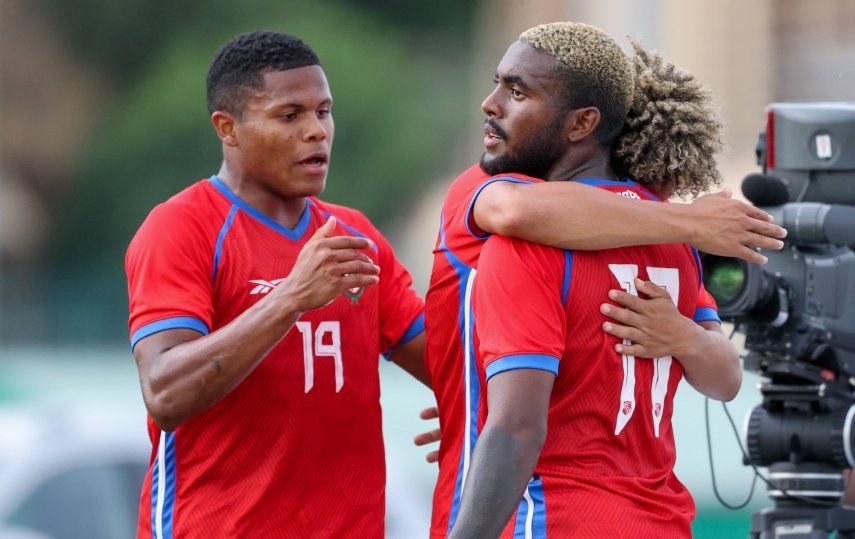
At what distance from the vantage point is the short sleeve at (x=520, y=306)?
246 cm

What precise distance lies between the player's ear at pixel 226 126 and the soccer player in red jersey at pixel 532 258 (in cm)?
66

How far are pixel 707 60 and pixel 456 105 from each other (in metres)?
2.17

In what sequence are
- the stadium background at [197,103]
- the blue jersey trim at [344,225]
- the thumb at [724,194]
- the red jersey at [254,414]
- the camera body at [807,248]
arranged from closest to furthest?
the thumb at [724,194] → the red jersey at [254,414] → the blue jersey trim at [344,225] → the camera body at [807,248] → the stadium background at [197,103]

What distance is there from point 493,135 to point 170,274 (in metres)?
0.77

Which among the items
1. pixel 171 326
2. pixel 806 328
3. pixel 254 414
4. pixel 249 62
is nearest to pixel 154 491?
pixel 254 414

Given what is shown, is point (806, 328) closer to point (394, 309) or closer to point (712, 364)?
point (712, 364)

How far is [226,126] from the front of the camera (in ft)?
10.7

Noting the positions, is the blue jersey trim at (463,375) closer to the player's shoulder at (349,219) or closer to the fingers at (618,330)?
the fingers at (618,330)

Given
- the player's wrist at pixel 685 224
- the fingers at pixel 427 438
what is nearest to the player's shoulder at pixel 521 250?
the player's wrist at pixel 685 224

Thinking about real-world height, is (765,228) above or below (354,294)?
above

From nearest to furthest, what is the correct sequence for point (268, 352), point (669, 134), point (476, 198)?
point (476, 198), point (669, 134), point (268, 352)

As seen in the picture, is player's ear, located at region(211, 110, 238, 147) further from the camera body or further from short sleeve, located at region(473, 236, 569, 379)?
the camera body

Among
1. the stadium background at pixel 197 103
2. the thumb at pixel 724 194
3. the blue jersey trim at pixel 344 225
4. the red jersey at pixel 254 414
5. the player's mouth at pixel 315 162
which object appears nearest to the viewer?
the thumb at pixel 724 194

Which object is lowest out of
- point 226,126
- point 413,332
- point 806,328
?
point 806,328
